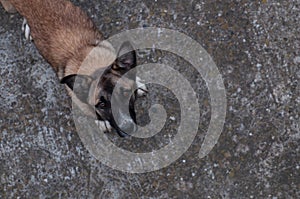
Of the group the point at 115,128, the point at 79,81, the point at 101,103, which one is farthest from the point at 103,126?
the point at 79,81

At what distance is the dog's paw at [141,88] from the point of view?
538cm

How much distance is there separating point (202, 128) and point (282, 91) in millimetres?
865

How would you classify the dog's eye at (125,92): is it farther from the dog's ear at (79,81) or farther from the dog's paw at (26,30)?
the dog's paw at (26,30)

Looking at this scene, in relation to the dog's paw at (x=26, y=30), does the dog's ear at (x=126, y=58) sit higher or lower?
higher

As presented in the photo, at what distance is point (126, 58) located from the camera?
4.60 meters

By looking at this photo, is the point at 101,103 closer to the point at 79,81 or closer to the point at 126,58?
the point at 79,81

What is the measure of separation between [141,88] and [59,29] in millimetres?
1019

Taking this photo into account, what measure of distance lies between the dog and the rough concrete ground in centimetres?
49

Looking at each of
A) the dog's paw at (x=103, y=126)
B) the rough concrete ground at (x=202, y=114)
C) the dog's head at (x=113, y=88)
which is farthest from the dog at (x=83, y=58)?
the rough concrete ground at (x=202, y=114)

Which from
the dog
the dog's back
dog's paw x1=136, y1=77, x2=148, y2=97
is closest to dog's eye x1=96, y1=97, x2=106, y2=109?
the dog

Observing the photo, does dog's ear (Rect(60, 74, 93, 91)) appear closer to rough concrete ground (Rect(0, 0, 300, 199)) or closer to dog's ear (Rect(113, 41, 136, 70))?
dog's ear (Rect(113, 41, 136, 70))

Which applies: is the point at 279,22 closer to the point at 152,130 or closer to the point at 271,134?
the point at 271,134

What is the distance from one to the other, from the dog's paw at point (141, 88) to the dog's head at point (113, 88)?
22.1 inches

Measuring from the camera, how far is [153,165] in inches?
213
